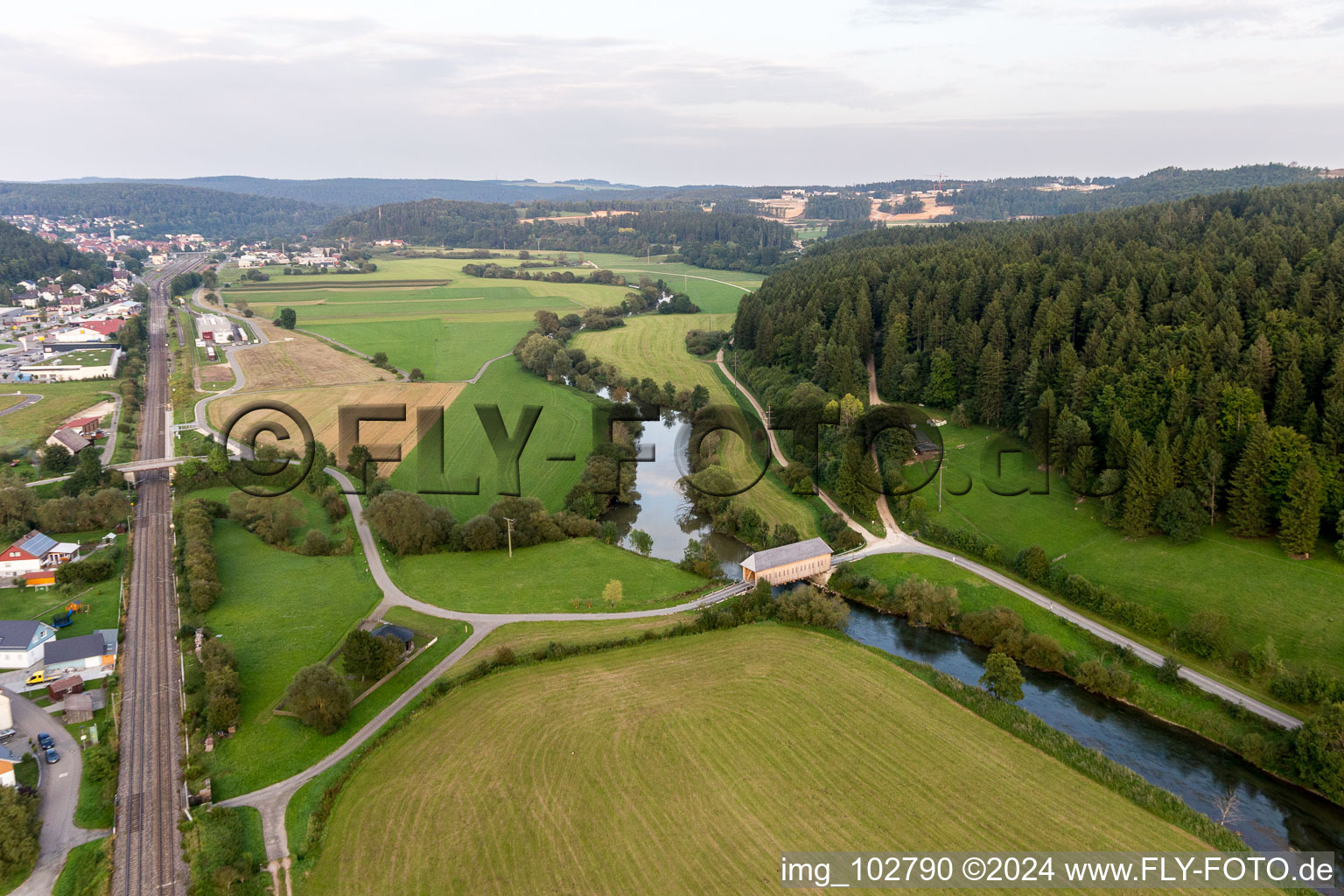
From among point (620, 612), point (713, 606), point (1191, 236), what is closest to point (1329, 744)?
point (713, 606)

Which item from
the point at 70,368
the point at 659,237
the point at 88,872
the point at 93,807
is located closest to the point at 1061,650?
the point at 88,872

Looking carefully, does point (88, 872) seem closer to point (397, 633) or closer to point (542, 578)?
point (397, 633)

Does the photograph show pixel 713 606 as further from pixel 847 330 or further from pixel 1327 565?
pixel 847 330

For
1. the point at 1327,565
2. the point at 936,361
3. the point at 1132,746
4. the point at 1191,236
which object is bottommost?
the point at 1132,746

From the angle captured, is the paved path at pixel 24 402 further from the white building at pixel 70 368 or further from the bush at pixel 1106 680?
the bush at pixel 1106 680

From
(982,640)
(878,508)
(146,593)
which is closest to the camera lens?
(982,640)

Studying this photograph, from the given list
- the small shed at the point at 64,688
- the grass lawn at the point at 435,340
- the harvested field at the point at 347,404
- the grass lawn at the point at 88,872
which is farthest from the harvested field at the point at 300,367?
the grass lawn at the point at 88,872

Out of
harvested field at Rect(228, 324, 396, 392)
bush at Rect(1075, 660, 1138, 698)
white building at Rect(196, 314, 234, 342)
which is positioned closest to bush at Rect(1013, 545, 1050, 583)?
bush at Rect(1075, 660, 1138, 698)
